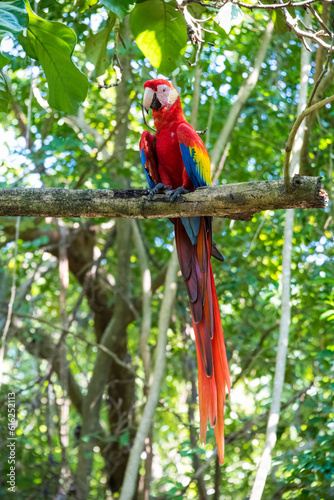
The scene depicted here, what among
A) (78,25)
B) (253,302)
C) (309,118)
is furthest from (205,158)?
(253,302)

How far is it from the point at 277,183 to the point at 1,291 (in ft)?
10.7

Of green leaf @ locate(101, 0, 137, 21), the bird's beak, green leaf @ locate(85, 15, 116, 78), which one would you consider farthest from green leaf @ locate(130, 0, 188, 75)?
the bird's beak

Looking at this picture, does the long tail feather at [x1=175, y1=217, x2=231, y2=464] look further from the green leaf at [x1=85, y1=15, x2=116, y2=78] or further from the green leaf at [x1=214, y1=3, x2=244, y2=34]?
the green leaf at [x1=214, y1=3, x2=244, y2=34]

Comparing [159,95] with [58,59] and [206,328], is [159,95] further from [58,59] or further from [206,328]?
[206,328]

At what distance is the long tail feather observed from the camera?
1.69m

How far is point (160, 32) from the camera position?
1674 mm

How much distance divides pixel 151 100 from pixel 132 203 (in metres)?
0.91

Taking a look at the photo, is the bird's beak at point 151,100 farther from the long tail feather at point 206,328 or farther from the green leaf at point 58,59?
the green leaf at point 58,59

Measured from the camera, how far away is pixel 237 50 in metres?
3.41

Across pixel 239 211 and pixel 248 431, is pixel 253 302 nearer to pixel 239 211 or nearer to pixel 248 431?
pixel 248 431

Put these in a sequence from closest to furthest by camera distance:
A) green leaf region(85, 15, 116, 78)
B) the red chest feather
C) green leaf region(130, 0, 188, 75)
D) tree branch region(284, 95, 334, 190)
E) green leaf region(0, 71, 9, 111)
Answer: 1. tree branch region(284, 95, 334, 190)
2. green leaf region(0, 71, 9, 111)
3. green leaf region(130, 0, 188, 75)
4. green leaf region(85, 15, 116, 78)
5. the red chest feather

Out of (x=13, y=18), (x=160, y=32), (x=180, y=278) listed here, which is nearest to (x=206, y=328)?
(x=160, y=32)

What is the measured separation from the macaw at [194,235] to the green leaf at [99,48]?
325 millimetres

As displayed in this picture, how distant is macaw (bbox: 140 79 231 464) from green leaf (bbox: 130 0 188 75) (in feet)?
1.09
